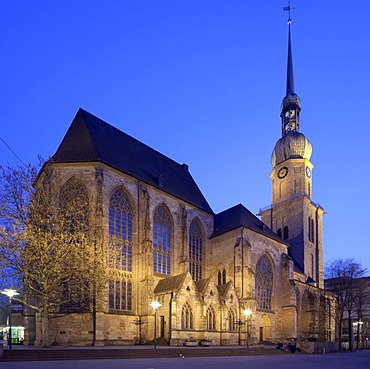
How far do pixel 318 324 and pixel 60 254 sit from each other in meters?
38.8

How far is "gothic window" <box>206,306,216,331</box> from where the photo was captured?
3859 cm

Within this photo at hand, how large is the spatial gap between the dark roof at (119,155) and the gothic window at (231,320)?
1098 cm

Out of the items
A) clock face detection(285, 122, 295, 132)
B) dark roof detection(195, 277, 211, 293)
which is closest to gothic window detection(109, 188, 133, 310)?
dark roof detection(195, 277, 211, 293)

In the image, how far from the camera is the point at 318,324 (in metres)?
55.1

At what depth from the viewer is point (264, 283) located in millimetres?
49094

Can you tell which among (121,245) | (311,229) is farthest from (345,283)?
(121,245)

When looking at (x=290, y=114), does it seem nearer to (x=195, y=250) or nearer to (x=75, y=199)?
(x=195, y=250)

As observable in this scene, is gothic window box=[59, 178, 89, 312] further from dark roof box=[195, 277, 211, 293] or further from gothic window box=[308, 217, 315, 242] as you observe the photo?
gothic window box=[308, 217, 315, 242]

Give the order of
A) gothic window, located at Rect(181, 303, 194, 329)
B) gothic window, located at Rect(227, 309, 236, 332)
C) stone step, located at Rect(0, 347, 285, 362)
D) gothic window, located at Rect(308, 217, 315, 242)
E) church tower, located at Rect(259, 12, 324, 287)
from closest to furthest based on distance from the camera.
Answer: stone step, located at Rect(0, 347, 285, 362) → gothic window, located at Rect(181, 303, 194, 329) → gothic window, located at Rect(227, 309, 236, 332) → church tower, located at Rect(259, 12, 324, 287) → gothic window, located at Rect(308, 217, 315, 242)

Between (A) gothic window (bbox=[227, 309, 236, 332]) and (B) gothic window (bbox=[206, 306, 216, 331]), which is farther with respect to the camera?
(A) gothic window (bbox=[227, 309, 236, 332])

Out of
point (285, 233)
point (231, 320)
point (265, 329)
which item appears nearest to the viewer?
point (231, 320)

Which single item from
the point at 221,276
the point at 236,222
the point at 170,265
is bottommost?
the point at 221,276

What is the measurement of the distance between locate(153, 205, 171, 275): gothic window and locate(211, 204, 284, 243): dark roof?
7.06m

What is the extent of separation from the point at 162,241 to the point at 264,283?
13.9 meters
